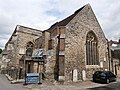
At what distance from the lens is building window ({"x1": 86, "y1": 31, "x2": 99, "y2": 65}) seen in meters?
19.9

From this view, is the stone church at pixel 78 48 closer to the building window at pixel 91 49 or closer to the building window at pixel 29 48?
the building window at pixel 91 49

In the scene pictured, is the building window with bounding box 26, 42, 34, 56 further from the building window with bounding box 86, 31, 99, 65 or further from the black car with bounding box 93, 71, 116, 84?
the black car with bounding box 93, 71, 116, 84

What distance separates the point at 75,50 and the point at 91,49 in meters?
3.79

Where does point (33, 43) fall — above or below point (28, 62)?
above

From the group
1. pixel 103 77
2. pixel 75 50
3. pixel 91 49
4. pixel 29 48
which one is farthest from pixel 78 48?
pixel 29 48

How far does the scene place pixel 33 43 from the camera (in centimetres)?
2588

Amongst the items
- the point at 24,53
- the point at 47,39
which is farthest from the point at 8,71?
the point at 47,39

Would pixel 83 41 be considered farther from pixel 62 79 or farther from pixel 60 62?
pixel 62 79

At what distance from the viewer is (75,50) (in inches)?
704

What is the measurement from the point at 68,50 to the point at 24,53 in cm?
1014

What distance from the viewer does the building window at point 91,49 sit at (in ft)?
65.2

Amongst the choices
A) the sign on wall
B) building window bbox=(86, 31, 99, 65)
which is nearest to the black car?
building window bbox=(86, 31, 99, 65)

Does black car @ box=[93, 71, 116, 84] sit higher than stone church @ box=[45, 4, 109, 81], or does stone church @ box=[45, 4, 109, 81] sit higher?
stone church @ box=[45, 4, 109, 81]

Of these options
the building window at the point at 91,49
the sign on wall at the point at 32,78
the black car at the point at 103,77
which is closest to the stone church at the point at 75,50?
the building window at the point at 91,49
